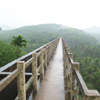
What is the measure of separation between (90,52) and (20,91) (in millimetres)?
84231

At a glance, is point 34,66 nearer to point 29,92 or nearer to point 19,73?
point 29,92

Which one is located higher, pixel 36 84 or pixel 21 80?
pixel 21 80

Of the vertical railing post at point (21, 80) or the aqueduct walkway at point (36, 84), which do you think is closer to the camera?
the aqueduct walkway at point (36, 84)

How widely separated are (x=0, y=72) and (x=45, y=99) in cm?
147

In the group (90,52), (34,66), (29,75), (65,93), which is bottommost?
(90,52)

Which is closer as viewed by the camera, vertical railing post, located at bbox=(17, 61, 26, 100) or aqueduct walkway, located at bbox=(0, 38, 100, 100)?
aqueduct walkway, located at bbox=(0, 38, 100, 100)

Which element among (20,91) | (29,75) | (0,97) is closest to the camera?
(0,97)

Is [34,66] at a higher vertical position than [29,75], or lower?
higher

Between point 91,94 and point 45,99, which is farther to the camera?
point 45,99

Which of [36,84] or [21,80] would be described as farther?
[36,84]

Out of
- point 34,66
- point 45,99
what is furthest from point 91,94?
point 34,66

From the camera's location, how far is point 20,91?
8.36ft

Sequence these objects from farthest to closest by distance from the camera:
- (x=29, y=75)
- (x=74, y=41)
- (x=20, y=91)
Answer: (x=74, y=41) → (x=29, y=75) → (x=20, y=91)

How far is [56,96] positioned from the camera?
12.2 feet
